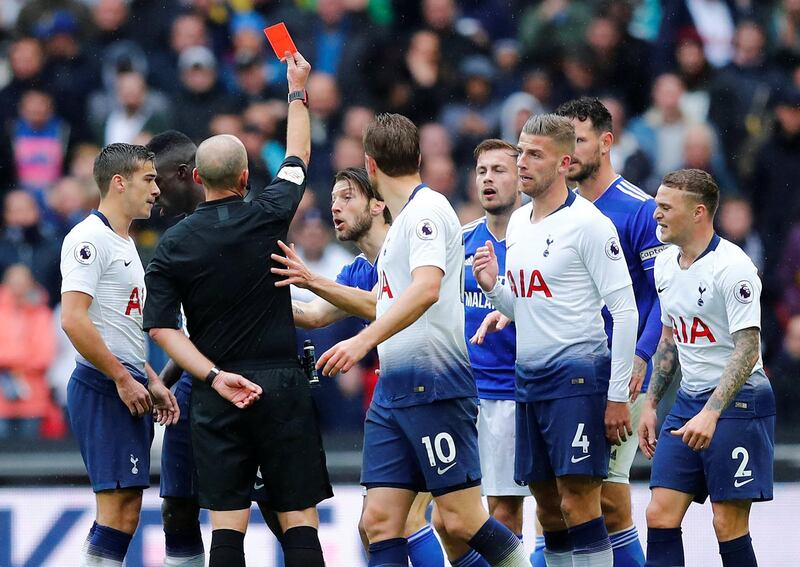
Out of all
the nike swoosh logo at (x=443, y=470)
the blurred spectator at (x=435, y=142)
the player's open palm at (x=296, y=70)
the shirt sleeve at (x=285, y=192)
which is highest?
the blurred spectator at (x=435, y=142)

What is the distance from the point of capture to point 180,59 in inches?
456

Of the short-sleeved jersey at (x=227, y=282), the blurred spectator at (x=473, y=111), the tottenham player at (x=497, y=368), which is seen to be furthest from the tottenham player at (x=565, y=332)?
the blurred spectator at (x=473, y=111)

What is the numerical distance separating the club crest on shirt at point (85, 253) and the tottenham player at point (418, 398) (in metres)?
1.39

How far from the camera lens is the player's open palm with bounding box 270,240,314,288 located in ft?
18.4

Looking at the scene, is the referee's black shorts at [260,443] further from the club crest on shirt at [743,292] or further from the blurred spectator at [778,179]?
the blurred spectator at [778,179]

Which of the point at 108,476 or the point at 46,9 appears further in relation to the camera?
the point at 46,9

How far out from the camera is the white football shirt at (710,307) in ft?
19.2

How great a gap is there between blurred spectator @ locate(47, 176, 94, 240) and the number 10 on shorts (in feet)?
19.9

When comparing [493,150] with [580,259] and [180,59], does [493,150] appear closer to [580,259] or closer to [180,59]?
[580,259]

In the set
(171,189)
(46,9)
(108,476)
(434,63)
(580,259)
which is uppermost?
(46,9)

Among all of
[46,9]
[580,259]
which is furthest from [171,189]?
[46,9]

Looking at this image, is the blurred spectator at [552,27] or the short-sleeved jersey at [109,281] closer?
the short-sleeved jersey at [109,281]

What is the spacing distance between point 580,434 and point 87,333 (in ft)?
7.37

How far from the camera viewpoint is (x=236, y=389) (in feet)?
18.3
